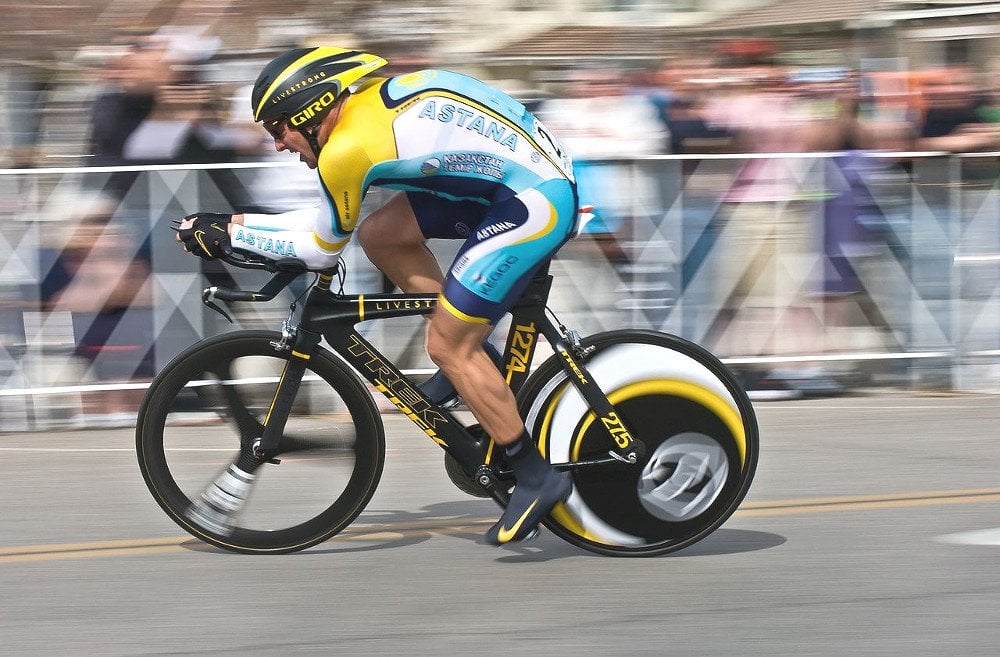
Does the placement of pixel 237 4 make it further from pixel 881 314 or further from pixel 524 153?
pixel 524 153

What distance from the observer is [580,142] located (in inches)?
346

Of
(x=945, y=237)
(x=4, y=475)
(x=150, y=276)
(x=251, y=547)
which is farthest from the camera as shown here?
(x=945, y=237)

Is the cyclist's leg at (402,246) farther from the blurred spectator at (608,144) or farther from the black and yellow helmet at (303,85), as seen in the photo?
the blurred spectator at (608,144)

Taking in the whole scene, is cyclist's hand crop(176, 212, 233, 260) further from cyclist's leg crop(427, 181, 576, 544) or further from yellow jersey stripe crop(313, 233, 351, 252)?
cyclist's leg crop(427, 181, 576, 544)

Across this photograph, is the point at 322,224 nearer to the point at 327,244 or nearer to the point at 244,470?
the point at 327,244

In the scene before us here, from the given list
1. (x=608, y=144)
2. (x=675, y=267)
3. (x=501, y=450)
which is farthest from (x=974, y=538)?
(x=608, y=144)

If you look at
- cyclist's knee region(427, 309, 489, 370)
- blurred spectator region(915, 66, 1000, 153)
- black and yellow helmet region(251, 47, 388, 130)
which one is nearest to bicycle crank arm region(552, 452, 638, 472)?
cyclist's knee region(427, 309, 489, 370)

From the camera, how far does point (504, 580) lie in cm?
512

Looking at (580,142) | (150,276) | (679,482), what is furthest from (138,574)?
(580,142)

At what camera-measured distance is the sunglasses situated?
16.3 feet

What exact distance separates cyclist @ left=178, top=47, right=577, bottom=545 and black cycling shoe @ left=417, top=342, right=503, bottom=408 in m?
0.15

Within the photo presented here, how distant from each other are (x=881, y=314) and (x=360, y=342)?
4.74 m

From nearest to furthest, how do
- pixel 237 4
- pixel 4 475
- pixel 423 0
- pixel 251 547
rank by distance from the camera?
pixel 251 547
pixel 4 475
pixel 237 4
pixel 423 0

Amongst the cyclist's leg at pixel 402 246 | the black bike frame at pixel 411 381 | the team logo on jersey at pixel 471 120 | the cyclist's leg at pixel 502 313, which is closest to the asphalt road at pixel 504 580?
the cyclist's leg at pixel 502 313
